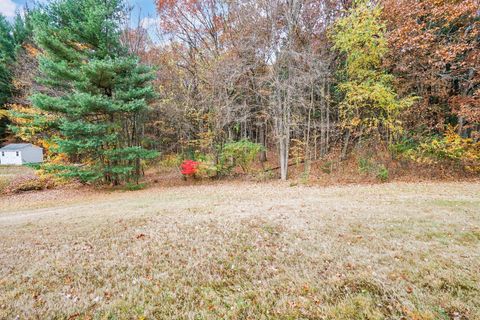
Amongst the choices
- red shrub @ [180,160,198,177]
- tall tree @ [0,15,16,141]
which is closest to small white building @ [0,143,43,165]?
tall tree @ [0,15,16,141]

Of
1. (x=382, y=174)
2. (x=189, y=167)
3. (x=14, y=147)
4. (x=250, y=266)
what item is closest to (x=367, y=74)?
(x=382, y=174)

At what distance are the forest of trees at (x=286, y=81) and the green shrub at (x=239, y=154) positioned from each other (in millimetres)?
108

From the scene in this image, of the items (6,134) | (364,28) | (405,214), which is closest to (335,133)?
(364,28)

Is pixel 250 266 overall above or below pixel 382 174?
below

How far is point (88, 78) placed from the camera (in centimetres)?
1062

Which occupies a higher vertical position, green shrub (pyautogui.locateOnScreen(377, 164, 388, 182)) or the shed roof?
the shed roof

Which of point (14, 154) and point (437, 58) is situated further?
point (14, 154)

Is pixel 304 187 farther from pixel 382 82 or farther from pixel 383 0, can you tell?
pixel 383 0

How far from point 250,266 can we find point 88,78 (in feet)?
37.5

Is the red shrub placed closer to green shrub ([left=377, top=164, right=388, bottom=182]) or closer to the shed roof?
green shrub ([left=377, top=164, right=388, bottom=182])

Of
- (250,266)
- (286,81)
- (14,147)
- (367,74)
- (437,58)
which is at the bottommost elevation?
(250,266)

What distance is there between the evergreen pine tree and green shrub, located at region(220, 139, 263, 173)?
12.6 feet

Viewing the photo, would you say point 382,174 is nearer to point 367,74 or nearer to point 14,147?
point 367,74

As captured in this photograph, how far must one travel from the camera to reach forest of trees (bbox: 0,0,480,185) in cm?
1041
